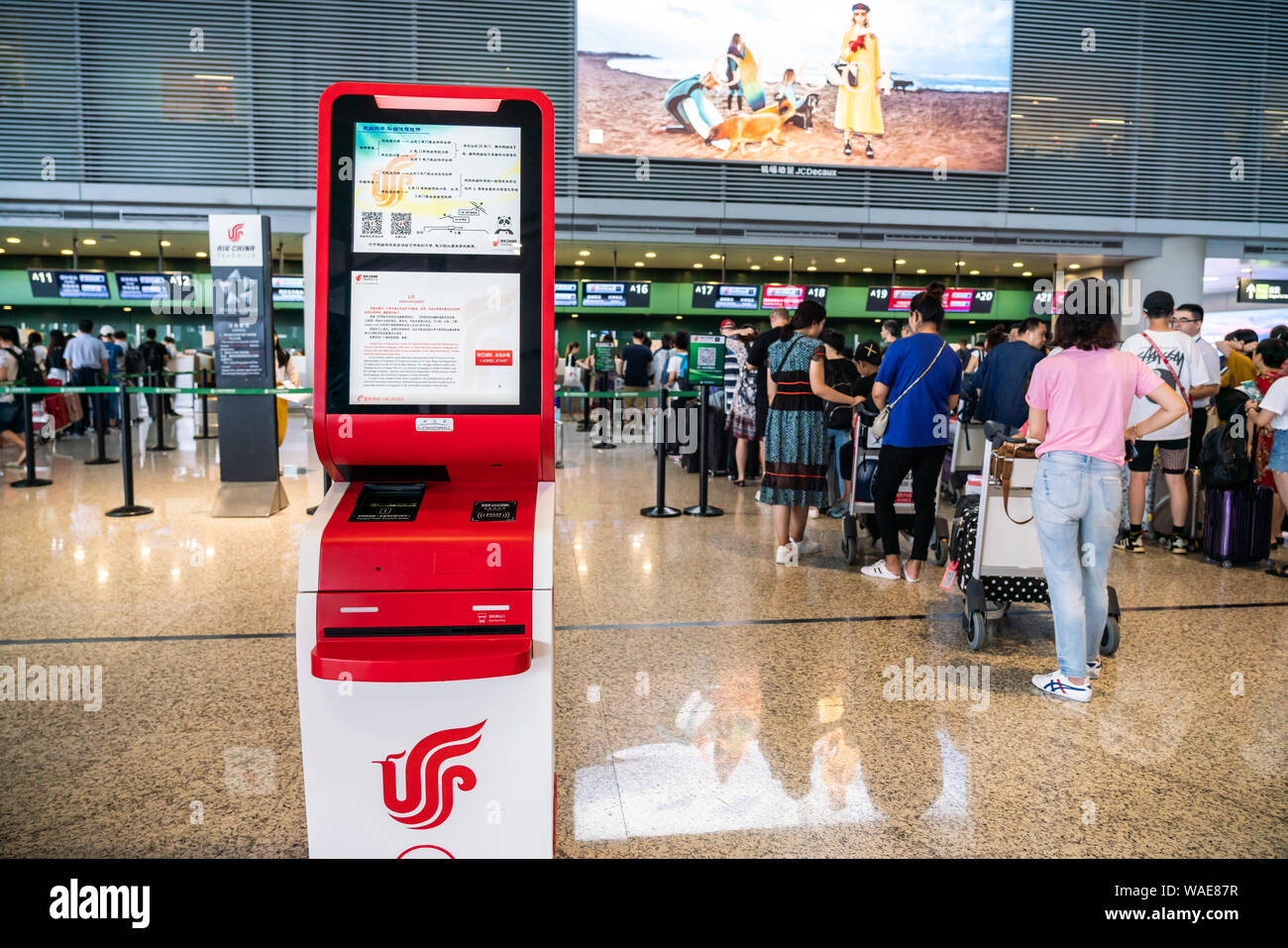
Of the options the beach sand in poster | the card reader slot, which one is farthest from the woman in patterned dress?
the beach sand in poster

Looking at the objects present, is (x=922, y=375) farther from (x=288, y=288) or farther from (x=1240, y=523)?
(x=288, y=288)

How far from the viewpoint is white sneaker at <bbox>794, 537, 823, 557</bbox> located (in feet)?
19.2

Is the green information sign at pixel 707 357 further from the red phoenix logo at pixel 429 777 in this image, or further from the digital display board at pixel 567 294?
the red phoenix logo at pixel 429 777

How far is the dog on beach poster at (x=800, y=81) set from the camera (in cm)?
1316

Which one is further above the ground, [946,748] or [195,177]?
[195,177]

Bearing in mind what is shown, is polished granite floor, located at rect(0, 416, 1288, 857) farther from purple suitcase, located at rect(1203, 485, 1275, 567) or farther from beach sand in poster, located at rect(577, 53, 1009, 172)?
beach sand in poster, located at rect(577, 53, 1009, 172)

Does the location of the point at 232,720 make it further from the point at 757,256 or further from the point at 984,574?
the point at 757,256

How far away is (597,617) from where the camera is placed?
434cm

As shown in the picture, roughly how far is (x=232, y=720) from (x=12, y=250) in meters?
17.6

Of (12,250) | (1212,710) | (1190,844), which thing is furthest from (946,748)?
(12,250)

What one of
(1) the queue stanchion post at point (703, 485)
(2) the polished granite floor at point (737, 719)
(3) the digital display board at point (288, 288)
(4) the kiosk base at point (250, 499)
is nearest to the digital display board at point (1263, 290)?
(2) the polished granite floor at point (737, 719)

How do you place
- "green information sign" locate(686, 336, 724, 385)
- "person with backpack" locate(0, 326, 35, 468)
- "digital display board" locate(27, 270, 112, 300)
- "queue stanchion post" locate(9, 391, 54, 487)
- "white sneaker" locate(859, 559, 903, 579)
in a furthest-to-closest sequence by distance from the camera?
1. "digital display board" locate(27, 270, 112, 300)
2. "green information sign" locate(686, 336, 724, 385)
3. "person with backpack" locate(0, 326, 35, 468)
4. "queue stanchion post" locate(9, 391, 54, 487)
5. "white sneaker" locate(859, 559, 903, 579)

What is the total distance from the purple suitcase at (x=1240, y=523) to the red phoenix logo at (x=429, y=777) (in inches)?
222

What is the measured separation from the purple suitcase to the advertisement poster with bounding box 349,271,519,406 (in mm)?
5515
